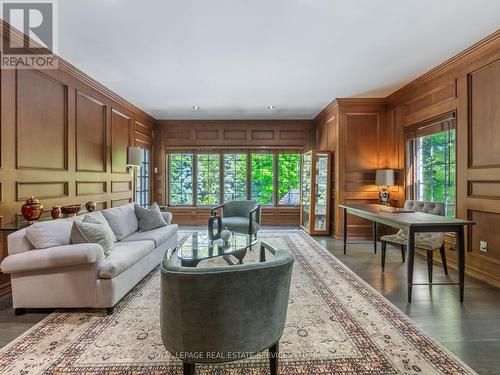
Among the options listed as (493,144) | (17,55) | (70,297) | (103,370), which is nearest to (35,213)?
(70,297)

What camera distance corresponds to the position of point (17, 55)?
9.71ft

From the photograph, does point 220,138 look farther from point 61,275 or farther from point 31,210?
point 61,275

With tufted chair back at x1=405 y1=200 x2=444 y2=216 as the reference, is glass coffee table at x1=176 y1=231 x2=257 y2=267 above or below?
below

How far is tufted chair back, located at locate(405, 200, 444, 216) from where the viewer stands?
3311mm

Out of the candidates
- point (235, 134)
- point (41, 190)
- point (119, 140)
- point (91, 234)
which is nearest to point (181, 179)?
point (235, 134)

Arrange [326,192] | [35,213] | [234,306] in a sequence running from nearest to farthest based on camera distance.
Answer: [234,306]
[35,213]
[326,192]

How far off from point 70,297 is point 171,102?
13.2 ft

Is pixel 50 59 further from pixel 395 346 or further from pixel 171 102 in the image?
pixel 395 346

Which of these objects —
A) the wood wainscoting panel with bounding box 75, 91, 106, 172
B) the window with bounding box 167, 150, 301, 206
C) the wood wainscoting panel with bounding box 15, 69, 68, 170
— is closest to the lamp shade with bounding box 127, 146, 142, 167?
the wood wainscoting panel with bounding box 75, 91, 106, 172

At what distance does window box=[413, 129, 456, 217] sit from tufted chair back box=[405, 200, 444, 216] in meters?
0.59

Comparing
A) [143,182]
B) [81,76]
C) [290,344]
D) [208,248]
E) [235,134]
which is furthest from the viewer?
[235,134]

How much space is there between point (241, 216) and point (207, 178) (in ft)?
7.31

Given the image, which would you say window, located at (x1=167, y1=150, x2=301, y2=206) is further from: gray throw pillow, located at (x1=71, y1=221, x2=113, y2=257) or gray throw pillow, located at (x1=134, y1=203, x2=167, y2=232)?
gray throw pillow, located at (x1=71, y1=221, x2=113, y2=257)

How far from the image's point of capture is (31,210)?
9.18 feet
